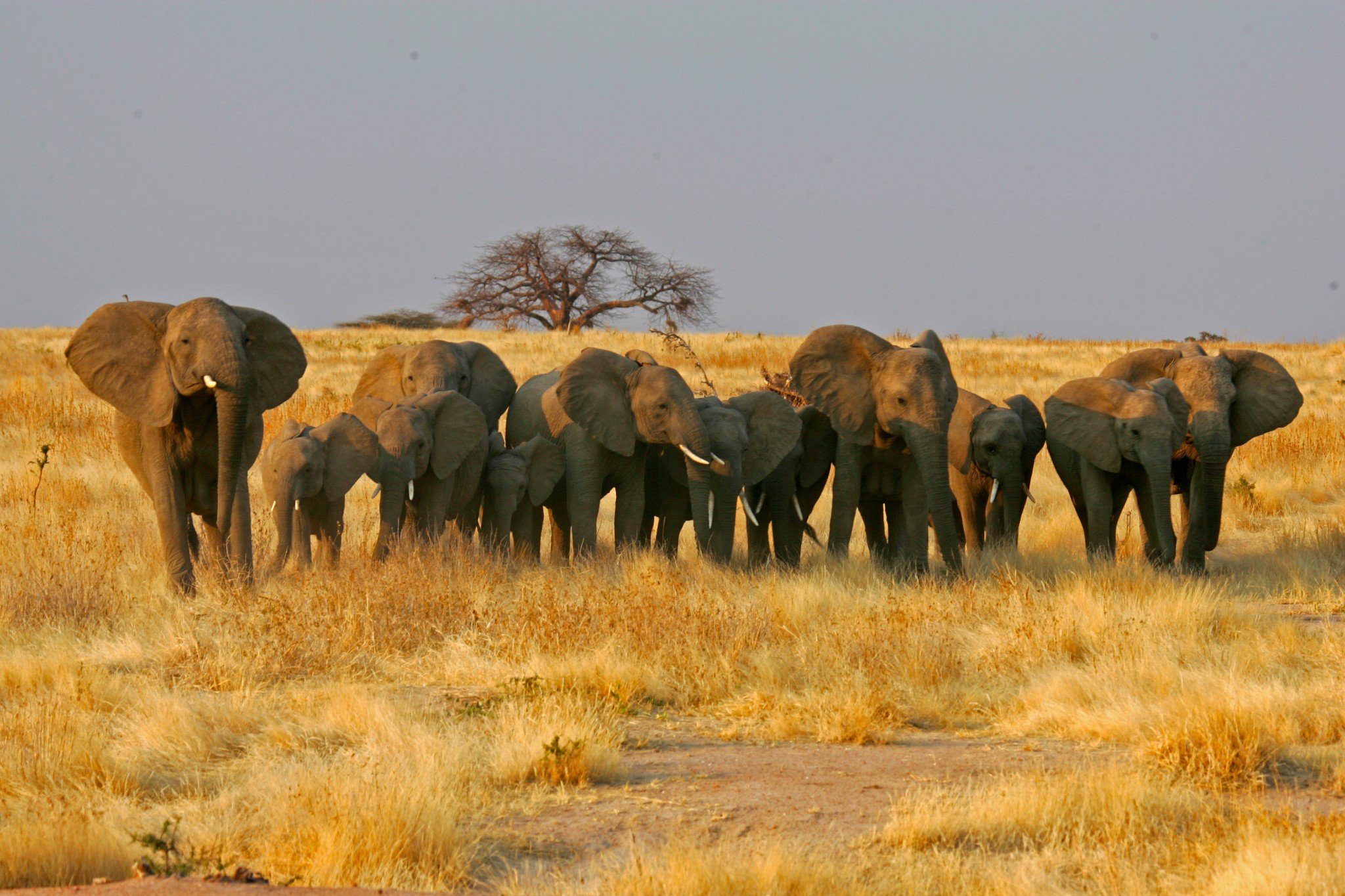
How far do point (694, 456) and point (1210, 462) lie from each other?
4831 millimetres

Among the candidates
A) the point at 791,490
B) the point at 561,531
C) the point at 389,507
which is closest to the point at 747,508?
the point at 791,490

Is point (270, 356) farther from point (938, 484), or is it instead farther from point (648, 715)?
point (938, 484)

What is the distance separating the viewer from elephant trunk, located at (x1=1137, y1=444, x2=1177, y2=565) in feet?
38.5

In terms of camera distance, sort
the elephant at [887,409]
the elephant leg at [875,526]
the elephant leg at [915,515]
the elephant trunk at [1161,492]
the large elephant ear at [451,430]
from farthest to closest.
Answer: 1. the elephant leg at [875,526]
2. the large elephant ear at [451,430]
3. the elephant leg at [915,515]
4. the elephant trunk at [1161,492]
5. the elephant at [887,409]

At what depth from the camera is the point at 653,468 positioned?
13461 mm

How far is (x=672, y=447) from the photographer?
12.5 meters

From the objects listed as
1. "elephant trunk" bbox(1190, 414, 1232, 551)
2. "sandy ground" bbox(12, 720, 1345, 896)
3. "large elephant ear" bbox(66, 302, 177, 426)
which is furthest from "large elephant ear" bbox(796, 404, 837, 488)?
"large elephant ear" bbox(66, 302, 177, 426)

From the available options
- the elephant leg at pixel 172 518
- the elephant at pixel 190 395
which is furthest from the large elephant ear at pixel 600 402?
the elephant leg at pixel 172 518

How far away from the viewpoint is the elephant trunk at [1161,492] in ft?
38.5

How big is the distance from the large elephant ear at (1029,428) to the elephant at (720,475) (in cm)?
272

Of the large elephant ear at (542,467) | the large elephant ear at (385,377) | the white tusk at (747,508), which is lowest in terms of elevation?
the white tusk at (747,508)

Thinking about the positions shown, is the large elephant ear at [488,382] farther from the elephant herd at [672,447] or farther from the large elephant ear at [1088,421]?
the large elephant ear at [1088,421]

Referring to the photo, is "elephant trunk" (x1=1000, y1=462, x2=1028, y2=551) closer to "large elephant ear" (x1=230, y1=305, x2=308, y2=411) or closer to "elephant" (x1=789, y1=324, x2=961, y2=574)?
"elephant" (x1=789, y1=324, x2=961, y2=574)

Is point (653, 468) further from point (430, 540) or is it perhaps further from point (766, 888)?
point (766, 888)
